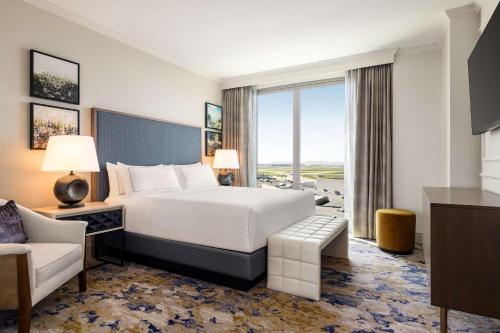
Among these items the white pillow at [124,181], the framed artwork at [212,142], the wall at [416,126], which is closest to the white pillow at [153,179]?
the white pillow at [124,181]

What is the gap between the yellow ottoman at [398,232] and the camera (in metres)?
3.39

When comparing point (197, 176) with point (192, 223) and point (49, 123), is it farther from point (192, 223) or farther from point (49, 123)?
point (49, 123)

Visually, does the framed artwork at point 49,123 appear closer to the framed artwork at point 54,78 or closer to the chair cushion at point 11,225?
the framed artwork at point 54,78

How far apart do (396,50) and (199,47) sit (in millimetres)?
2740

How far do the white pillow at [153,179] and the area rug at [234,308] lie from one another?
0.98 m

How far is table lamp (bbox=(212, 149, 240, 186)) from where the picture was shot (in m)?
4.94

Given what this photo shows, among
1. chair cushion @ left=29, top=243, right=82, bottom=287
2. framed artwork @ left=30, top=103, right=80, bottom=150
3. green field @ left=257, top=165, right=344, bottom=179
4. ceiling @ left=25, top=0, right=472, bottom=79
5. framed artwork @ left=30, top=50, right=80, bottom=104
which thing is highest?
ceiling @ left=25, top=0, right=472, bottom=79

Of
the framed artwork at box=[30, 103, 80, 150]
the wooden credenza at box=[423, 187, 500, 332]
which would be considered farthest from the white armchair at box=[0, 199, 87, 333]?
the wooden credenza at box=[423, 187, 500, 332]

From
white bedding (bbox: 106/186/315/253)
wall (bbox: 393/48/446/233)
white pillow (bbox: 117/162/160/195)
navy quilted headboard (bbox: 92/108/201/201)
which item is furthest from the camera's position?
wall (bbox: 393/48/446/233)

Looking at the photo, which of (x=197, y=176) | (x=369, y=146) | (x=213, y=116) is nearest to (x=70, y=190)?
(x=197, y=176)

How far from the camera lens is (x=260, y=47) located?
3961 mm

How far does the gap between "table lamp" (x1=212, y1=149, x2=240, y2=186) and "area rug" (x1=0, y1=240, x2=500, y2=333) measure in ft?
7.74

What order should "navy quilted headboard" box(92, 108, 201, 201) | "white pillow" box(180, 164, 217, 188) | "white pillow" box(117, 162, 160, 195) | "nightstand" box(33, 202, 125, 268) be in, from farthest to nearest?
"white pillow" box(180, 164, 217, 188)
"navy quilted headboard" box(92, 108, 201, 201)
"white pillow" box(117, 162, 160, 195)
"nightstand" box(33, 202, 125, 268)

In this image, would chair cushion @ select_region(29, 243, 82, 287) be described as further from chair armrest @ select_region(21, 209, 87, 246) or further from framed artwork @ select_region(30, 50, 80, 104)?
framed artwork @ select_region(30, 50, 80, 104)
